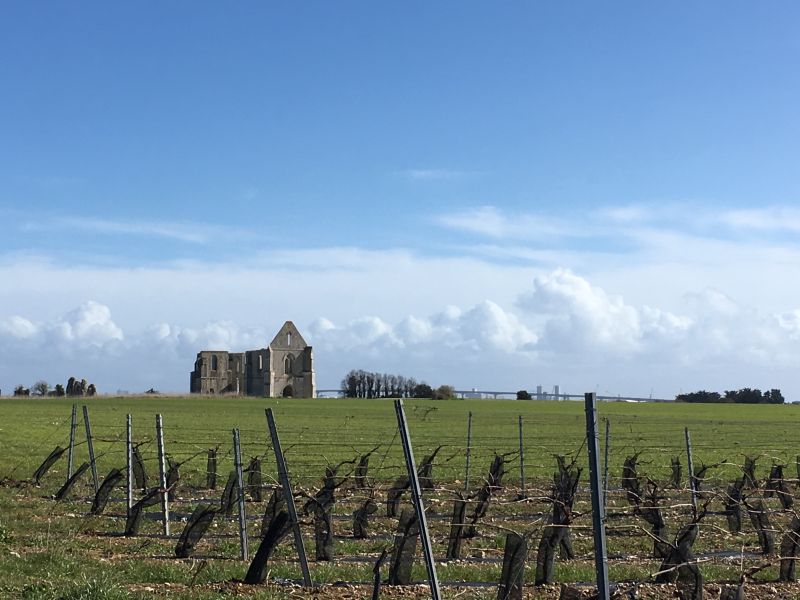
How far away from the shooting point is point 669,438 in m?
49.1

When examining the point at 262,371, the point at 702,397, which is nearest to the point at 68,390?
the point at 262,371

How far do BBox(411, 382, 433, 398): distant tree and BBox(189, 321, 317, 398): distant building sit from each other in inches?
756

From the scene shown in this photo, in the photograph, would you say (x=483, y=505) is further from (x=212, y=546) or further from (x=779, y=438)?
(x=779, y=438)

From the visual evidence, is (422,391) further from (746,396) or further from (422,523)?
(422,523)

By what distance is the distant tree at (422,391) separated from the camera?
518 ft

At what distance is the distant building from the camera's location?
171875mm

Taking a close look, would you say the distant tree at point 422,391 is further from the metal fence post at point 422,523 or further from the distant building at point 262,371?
the metal fence post at point 422,523

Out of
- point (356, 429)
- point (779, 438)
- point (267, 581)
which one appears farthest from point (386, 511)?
point (779, 438)

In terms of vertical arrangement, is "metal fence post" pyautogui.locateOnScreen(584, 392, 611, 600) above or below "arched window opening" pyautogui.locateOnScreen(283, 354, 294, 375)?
below

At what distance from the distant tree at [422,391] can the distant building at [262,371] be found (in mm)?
19196

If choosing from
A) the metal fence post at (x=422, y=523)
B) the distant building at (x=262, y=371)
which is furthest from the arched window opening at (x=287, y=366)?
the metal fence post at (x=422, y=523)

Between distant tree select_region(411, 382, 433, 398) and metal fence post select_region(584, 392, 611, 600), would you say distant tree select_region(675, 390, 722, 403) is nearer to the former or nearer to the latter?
distant tree select_region(411, 382, 433, 398)

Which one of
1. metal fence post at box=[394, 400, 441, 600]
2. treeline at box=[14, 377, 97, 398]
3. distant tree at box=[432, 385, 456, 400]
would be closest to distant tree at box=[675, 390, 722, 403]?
distant tree at box=[432, 385, 456, 400]

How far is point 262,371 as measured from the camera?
17588cm
